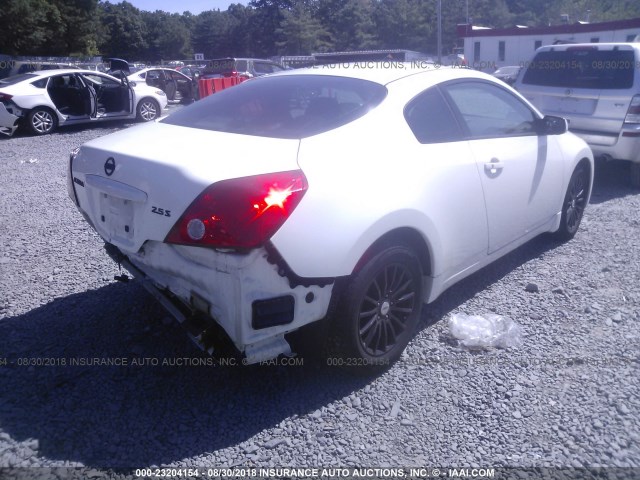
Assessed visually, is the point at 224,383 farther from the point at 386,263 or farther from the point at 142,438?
the point at 386,263

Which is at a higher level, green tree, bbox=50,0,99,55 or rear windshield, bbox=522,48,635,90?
green tree, bbox=50,0,99,55

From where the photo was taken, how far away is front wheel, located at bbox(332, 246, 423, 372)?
2832mm

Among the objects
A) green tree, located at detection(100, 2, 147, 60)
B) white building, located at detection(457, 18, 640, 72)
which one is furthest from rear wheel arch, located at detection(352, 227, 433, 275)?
green tree, located at detection(100, 2, 147, 60)

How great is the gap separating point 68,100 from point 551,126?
11807mm

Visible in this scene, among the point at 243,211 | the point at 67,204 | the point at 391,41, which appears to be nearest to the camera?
the point at 243,211

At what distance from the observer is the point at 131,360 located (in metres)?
3.32

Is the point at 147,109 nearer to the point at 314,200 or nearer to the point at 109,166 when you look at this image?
the point at 109,166

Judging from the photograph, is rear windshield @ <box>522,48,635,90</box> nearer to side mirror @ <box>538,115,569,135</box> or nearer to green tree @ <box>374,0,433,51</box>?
side mirror @ <box>538,115,569,135</box>

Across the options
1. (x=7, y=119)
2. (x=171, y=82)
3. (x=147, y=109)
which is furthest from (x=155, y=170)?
(x=171, y=82)

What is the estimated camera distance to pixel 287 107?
11.0 ft

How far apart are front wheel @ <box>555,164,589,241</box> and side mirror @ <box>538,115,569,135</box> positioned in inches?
21.8

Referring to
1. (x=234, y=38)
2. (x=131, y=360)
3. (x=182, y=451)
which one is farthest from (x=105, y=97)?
(x=234, y=38)

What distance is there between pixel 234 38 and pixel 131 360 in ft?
267

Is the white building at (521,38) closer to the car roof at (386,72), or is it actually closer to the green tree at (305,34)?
the green tree at (305,34)
